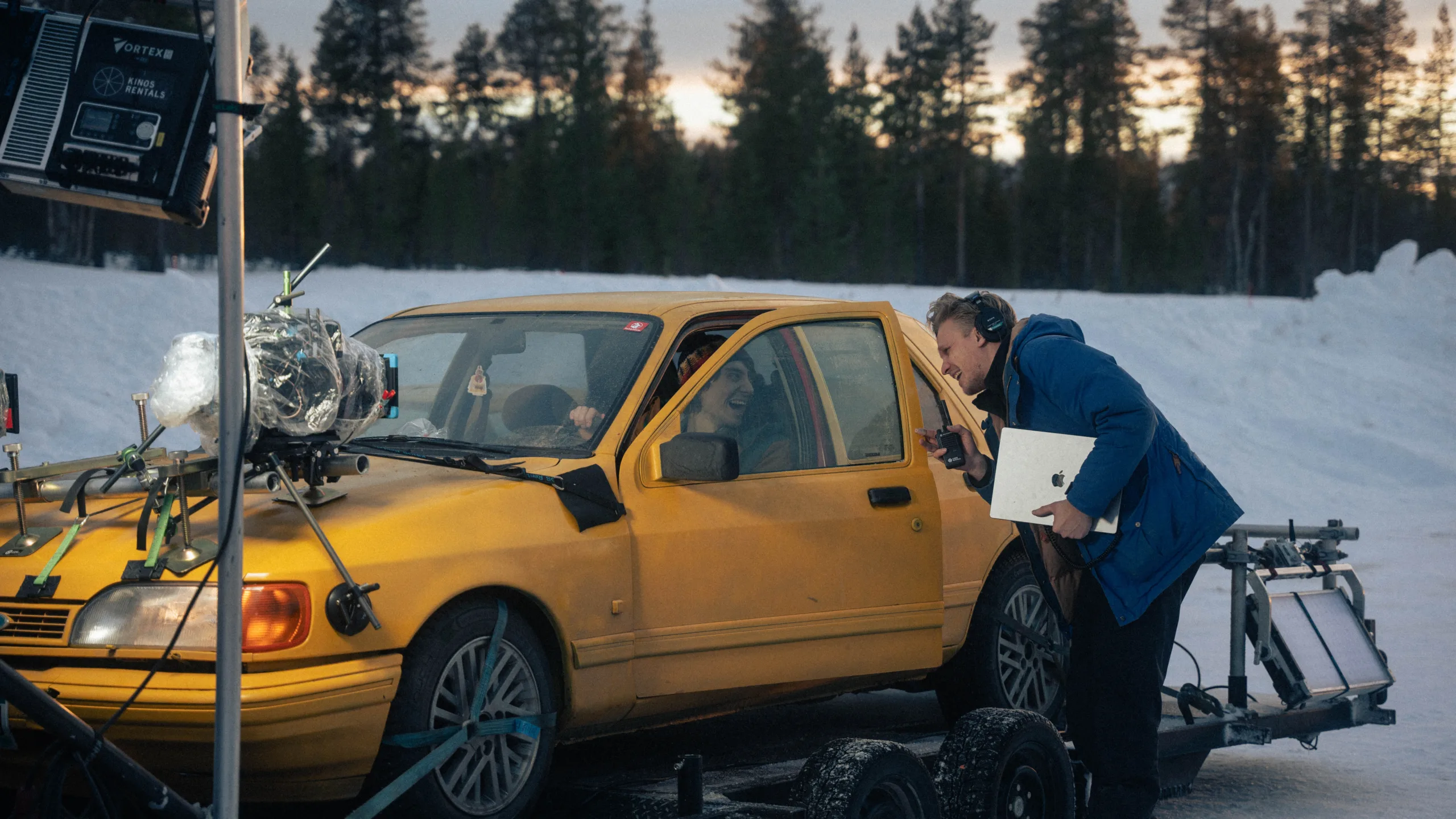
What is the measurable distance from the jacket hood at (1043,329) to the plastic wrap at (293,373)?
2.12 m

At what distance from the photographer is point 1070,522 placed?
4730mm

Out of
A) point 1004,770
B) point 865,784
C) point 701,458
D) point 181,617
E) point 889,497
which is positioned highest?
point 701,458

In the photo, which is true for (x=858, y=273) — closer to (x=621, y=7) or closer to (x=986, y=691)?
(x=621, y=7)

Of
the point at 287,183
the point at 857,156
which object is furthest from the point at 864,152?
the point at 287,183

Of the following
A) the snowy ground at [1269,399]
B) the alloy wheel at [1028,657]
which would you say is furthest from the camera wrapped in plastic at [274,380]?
the snowy ground at [1269,399]

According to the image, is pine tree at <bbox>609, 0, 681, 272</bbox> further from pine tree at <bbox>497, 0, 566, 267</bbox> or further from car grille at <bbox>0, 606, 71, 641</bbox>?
car grille at <bbox>0, 606, 71, 641</bbox>

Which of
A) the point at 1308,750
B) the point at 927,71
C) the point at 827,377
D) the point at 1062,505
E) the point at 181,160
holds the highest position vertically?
the point at 927,71

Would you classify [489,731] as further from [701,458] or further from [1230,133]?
[1230,133]

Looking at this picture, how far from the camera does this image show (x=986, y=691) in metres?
6.22

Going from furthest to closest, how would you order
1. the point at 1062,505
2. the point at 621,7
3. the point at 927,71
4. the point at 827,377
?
the point at 927,71 < the point at 621,7 < the point at 827,377 < the point at 1062,505

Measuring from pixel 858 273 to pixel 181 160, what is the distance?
220 ft

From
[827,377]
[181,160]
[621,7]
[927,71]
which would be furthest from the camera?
[927,71]

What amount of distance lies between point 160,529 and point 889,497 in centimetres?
262

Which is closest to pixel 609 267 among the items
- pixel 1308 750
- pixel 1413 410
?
pixel 1413 410
